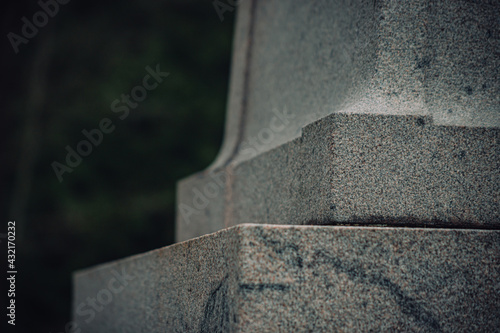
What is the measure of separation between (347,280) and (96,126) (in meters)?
12.1

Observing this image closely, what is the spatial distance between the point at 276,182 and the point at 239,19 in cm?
301

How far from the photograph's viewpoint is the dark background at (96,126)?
1312 centimetres

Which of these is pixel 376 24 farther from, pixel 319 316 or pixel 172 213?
pixel 172 213

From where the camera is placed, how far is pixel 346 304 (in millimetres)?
2797
